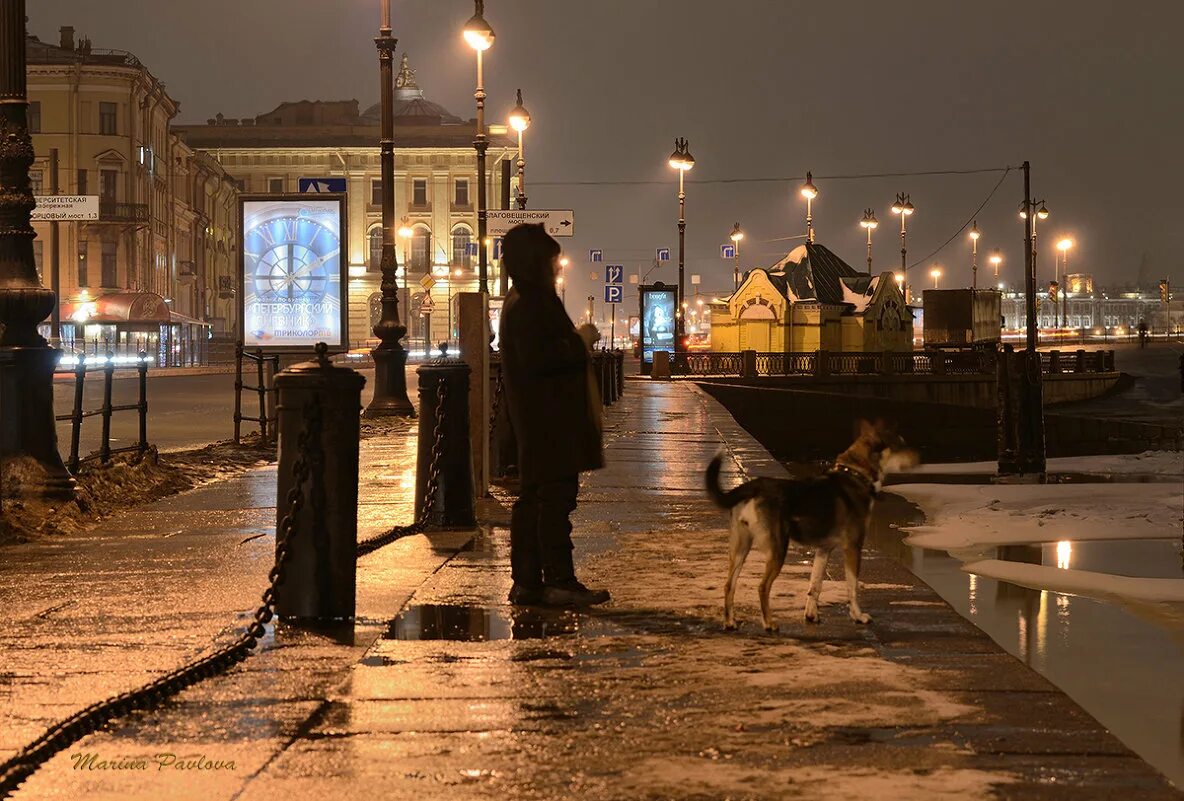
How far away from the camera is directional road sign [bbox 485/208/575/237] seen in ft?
70.5

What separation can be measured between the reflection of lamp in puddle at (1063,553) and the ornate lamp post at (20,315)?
7081 millimetres

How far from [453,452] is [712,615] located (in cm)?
362

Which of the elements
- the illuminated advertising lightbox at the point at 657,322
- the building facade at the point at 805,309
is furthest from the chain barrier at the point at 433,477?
the building facade at the point at 805,309

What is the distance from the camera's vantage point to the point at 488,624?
Result: 24.5 ft

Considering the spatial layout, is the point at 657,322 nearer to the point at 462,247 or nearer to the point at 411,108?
the point at 462,247

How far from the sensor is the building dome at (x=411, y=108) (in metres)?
129

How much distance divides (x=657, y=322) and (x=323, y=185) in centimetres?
3862

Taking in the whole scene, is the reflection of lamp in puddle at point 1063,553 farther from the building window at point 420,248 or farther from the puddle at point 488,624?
the building window at point 420,248

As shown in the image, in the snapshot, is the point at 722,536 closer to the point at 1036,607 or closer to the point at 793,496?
the point at 1036,607

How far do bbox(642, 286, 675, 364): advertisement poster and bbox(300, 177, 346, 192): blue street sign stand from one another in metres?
36.8

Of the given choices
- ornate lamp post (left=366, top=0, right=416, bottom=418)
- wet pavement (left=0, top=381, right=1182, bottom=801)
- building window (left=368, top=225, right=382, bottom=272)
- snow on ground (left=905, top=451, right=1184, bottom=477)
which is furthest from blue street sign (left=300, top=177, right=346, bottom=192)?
building window (left=368, top=225, right=382, bottom=272)

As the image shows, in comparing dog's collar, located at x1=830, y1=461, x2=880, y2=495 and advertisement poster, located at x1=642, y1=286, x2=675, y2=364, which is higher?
advertisement poster, located at x1=642, y1=286, x2=675, y2=364

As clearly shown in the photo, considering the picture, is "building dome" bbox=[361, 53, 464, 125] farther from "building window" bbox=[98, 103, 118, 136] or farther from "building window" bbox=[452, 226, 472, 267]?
"building window" bbox=[98, 103, 118, 136]

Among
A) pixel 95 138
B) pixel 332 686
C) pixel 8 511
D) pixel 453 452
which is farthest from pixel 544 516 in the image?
pixel 95 138
